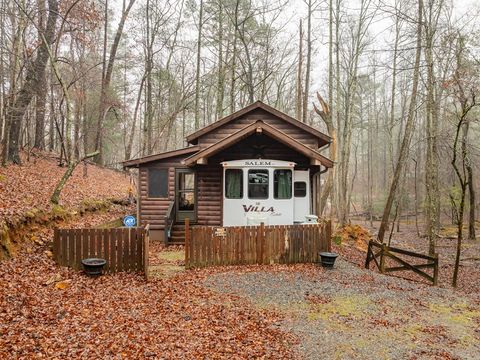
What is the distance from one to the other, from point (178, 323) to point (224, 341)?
1.08 meters

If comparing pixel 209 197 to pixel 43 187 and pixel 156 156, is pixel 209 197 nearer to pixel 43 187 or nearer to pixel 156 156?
pixel 156 156

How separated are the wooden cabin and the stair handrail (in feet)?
0.08

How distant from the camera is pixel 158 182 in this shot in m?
15.0

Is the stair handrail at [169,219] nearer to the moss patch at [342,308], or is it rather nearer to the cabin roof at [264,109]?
the cabin roof at [264,109]

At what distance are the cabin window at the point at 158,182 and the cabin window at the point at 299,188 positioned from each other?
5681 mm

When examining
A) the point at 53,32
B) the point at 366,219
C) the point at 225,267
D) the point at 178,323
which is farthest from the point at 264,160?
the point at 366,219

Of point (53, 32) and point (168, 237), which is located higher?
point (53, 32)

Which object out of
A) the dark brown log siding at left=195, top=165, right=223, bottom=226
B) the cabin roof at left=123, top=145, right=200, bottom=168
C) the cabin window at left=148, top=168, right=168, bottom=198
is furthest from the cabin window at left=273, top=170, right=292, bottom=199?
the cabin window at left=148, top=168, right=168, bottom=198

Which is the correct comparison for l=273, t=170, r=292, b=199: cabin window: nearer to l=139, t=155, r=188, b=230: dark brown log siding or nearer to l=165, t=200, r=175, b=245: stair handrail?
l=139, t=155, r=188, b=230: dark brown log siding

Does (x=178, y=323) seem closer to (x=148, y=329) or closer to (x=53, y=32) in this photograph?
(x=148, y=329)

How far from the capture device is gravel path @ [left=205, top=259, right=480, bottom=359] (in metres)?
5.66

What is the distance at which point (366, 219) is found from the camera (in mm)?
35781

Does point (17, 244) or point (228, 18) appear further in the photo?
point (228, 18)

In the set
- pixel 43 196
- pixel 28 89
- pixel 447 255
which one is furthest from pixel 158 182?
pixel 447 255
